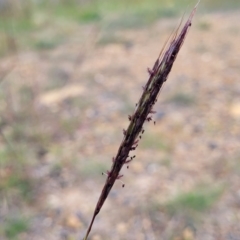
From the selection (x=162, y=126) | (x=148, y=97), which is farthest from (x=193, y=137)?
(x=148, y=97)

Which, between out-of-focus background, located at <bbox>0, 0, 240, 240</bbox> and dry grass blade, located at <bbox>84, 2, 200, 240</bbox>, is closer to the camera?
dry grass blade, located at <bbox>84, 2, 200, 240</bbox>

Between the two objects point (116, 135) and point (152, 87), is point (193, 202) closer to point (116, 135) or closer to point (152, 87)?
point (116, 135)

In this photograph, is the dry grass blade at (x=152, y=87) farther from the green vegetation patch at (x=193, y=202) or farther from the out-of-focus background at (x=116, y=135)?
the green vegetation patch at (x=193, y=202)

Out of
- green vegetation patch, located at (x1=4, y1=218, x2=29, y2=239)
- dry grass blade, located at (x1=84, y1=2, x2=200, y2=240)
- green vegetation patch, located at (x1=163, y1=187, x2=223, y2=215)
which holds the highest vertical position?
dry grass blade, located at (x1=84, y1=2, x2=200, y2=240)

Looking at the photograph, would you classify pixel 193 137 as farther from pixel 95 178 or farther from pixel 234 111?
pixel 95 178

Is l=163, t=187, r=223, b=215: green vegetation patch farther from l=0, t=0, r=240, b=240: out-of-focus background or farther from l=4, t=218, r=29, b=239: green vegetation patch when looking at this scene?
l=4, t=218, r=29, b=239: green vegetation patch

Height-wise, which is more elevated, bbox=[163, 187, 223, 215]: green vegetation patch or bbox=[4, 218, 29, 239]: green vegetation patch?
bbox=[4, 218, 29, 239]: green vegetation patch

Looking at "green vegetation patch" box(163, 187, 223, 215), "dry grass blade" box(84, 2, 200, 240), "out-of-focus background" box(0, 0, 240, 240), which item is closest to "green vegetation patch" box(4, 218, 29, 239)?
"out-of-focus background" box(0, 0, 240, 240)

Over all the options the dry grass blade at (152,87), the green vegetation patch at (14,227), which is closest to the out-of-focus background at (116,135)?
the green vegetation patch at (14,227)
